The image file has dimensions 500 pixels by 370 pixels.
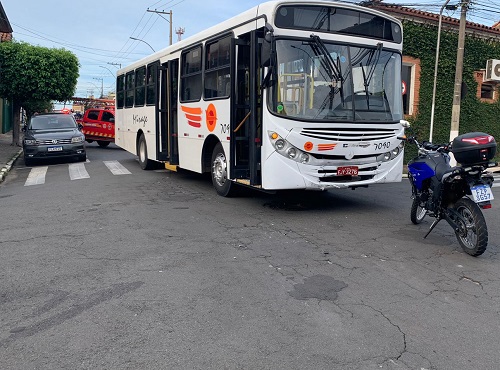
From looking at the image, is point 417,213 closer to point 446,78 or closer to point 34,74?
point 446,78

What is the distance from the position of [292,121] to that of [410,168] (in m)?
1.80

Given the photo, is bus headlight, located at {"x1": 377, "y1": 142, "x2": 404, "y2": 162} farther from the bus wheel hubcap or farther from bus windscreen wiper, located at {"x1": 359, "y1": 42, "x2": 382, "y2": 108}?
the bus wheel hubcap

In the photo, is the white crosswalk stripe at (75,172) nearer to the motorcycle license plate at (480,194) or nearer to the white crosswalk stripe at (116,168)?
the white crosswalk stripe at (116,168)

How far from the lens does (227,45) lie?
27.4 ft

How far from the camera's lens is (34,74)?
21016 millimetres

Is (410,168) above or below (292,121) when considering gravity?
below

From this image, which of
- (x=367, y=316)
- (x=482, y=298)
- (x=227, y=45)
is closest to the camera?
(x=367, y=316)

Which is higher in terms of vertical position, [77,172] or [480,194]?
[480,194]

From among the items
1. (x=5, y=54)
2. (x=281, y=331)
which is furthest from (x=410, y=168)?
(x=5, y=54)

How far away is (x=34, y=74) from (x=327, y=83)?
691 inches

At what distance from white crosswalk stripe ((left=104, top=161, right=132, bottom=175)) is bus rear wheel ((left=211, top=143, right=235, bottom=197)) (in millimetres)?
4775

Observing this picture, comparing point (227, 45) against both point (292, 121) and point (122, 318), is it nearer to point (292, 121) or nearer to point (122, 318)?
point (292, 121)

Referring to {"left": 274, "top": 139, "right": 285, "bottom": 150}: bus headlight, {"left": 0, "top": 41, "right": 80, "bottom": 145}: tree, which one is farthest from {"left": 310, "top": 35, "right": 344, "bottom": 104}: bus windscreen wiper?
{"left": 0, "top": 41, "right": 80, "bottom": 145}: tree

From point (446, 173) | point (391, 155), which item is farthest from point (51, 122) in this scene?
point (446, 173)
